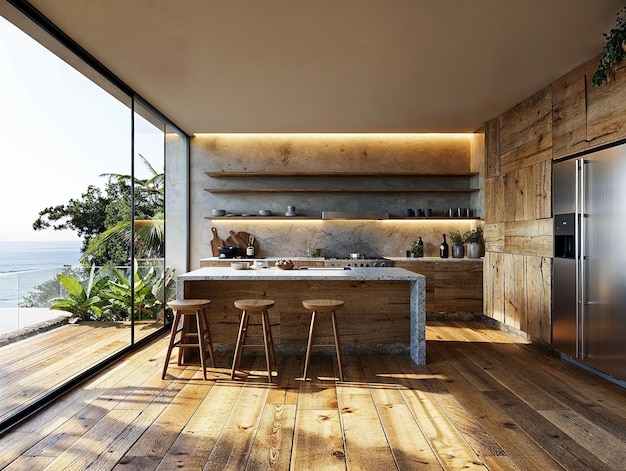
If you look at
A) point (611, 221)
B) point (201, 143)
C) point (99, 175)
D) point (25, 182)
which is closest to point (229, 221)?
point (201, 143)

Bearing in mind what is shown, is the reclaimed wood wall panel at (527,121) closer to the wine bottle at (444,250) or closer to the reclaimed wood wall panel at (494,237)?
the reclaimed wood wall panel at (494,237)

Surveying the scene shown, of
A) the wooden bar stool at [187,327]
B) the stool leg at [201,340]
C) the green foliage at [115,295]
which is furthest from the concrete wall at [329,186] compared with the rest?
the stool leg at [201,340]

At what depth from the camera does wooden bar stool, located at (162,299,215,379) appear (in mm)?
3865

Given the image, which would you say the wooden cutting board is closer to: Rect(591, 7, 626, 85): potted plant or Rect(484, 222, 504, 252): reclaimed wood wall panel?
Rect(484, 222, 504, 252): reclaimed wood wall panel

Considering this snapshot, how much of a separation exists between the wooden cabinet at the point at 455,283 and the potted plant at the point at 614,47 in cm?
329

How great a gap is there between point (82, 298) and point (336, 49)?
337 centimetres

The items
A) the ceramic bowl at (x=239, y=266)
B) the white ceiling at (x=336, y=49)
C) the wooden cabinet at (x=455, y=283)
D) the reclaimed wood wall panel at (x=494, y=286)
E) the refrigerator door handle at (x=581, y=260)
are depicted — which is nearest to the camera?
the white ceiling at (x=336, y=49)

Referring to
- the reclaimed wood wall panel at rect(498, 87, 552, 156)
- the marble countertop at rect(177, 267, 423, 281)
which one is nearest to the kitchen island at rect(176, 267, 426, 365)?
the marble countertop at rect(177, 267, 423, 281)

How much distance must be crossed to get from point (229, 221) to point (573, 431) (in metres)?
5.38

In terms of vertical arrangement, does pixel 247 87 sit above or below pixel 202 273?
above

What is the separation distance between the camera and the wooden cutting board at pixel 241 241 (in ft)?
23.0

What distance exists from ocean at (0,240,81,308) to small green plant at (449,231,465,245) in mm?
5092

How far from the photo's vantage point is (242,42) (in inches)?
141

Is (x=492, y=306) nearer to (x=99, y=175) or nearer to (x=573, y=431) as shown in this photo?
(x=573, y=431)
